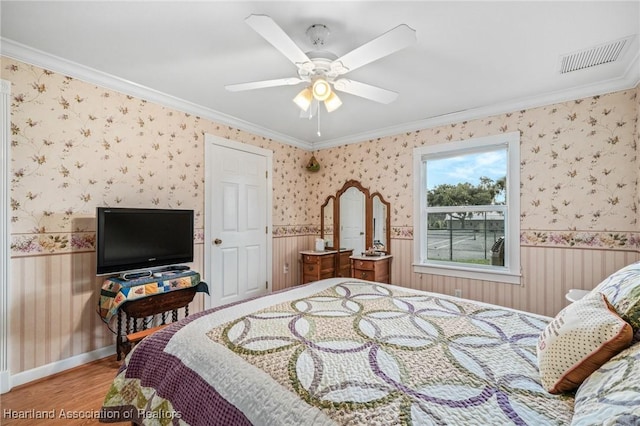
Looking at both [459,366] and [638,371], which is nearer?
[638,371]

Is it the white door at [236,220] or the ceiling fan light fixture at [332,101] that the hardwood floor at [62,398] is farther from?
the ceiling fan light fixture at [332,101]

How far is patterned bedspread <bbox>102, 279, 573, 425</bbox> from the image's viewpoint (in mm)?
834

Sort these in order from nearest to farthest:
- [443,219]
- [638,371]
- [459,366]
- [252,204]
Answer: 1. [638,371]
2. [459,366]
3. [443,219]
4. [252,204]

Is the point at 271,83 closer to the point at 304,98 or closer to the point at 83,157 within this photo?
the point at 304,98

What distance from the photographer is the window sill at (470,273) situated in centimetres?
301

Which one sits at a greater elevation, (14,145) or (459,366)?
(14,145)

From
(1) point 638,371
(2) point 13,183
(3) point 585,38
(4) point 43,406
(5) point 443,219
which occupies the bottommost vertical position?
(4) point 43,406

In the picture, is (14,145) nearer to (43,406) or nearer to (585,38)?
(43,406)

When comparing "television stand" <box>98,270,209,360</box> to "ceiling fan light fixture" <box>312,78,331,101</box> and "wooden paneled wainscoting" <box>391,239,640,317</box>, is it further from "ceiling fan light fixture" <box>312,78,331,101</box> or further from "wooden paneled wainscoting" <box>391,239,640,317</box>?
"wooden paneled wainscoting" <box>391,239,640,317</box>

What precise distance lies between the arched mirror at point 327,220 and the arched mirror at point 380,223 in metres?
0.71

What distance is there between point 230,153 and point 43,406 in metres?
2.69

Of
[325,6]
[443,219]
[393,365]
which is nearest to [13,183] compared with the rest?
[325,6]

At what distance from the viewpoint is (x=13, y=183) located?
2.08 meters

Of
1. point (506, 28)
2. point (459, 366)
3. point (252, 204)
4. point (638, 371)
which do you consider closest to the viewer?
point (638, 371)
